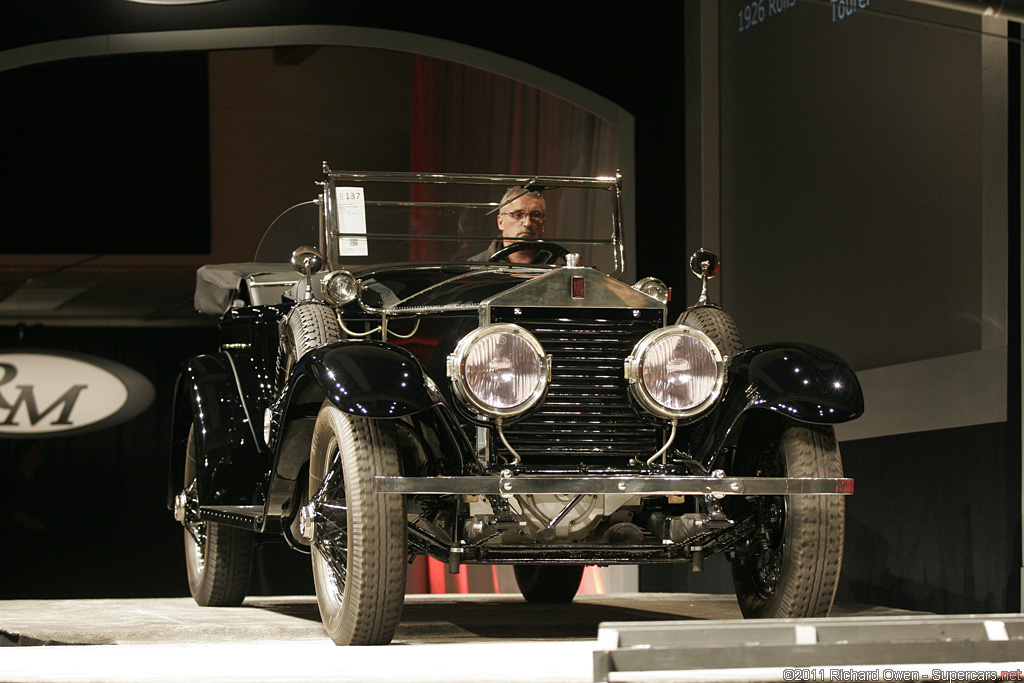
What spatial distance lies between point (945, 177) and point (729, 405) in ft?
6.18

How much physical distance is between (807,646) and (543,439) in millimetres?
1329

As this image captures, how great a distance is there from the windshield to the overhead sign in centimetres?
388

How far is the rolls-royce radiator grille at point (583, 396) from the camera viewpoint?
314cm

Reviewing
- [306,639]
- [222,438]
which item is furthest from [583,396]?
[222,438]

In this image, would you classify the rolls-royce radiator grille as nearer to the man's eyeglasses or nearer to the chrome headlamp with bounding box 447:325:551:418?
the chrome headlamp with bounding box 447:325:551:418

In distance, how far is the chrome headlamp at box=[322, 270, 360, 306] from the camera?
359 centimetres

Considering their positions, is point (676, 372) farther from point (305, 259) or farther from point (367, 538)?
point (305, 259)

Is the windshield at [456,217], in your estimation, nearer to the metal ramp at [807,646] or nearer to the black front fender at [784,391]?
the black front fender at [784,391]

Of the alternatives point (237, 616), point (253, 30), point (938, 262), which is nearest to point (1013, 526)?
point (938, 262)

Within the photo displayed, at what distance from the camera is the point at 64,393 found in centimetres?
761

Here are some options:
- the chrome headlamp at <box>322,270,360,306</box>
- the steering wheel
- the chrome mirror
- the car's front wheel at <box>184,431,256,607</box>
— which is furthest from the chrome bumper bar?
the car's front wheel at <box>184,431,256,607</box>

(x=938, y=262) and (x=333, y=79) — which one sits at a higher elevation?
(x=333, y=79)

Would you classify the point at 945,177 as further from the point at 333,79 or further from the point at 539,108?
the point at 333,79

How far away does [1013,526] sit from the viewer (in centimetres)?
398
